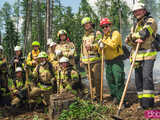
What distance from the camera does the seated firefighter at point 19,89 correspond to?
6363 mm

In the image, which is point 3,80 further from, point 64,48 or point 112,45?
point 112,45

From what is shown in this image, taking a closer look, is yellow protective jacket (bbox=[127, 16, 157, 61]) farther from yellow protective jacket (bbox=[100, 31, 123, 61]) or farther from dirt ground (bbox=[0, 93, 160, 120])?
dirt ground (bbox=[0, 93, 160, 120])

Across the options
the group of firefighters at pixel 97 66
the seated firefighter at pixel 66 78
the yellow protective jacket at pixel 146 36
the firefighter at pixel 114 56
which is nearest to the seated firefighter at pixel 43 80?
the group of firefighters at pixel 97 66

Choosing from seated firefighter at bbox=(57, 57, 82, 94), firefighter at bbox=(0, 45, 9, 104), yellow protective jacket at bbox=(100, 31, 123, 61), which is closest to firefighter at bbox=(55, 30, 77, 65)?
seated firefighter at bbox=(57, 57, 82, 94)

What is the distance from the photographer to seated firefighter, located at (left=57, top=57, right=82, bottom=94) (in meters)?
6.23

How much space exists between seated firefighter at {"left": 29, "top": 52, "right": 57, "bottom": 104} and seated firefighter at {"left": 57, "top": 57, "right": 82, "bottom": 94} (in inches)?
20.3

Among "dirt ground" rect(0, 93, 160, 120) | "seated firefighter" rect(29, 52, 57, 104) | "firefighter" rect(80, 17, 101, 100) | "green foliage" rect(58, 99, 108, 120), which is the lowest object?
"dirt ground" rect(0, 93, 160, 120)

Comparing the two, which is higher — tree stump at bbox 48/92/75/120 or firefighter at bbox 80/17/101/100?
firefighter at bbox 80/17/101/100

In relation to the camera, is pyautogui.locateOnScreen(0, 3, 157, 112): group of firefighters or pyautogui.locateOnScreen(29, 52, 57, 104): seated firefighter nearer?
pyautogui.locateOnScreen(0, 3, 157, 112): group of firefighters

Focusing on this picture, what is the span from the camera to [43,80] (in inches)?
258

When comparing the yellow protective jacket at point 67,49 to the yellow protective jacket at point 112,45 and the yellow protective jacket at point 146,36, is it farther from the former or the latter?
the yellow protective jacket at point 146,36

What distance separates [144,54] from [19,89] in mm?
4430

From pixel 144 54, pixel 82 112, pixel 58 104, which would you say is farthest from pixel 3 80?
pixel 144 54

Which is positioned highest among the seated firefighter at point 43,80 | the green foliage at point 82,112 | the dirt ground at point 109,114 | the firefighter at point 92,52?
the firefighter at point 92,52
